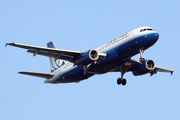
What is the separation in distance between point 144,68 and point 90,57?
1056cm

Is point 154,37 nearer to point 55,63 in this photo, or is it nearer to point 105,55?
point 105,55

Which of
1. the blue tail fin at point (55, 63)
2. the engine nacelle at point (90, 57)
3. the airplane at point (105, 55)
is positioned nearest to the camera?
the airplane at point (105, 55)

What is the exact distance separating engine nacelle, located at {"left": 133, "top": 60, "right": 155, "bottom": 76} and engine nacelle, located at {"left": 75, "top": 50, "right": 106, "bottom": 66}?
814 centimetres

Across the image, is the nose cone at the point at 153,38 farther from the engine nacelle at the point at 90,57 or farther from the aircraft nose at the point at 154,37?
the engine nacelle at the point at 90,57

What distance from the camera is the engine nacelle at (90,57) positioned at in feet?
146

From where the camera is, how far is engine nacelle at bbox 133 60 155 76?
50562 mm

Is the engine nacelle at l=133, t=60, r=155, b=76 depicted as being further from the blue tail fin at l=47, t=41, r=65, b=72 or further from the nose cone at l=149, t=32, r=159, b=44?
the blue tail fin at l=47, t=41, r=65, b=72

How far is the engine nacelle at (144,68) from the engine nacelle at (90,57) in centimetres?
814

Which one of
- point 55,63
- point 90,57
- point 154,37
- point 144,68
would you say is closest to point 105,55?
point 90,57

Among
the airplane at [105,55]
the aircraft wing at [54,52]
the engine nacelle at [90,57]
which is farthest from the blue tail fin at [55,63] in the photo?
the engine nacelle at [90,57]

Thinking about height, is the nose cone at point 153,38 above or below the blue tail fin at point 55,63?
below

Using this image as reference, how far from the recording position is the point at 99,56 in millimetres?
45656

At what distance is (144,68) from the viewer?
169 ft

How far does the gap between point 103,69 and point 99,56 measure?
2853 millimetres
